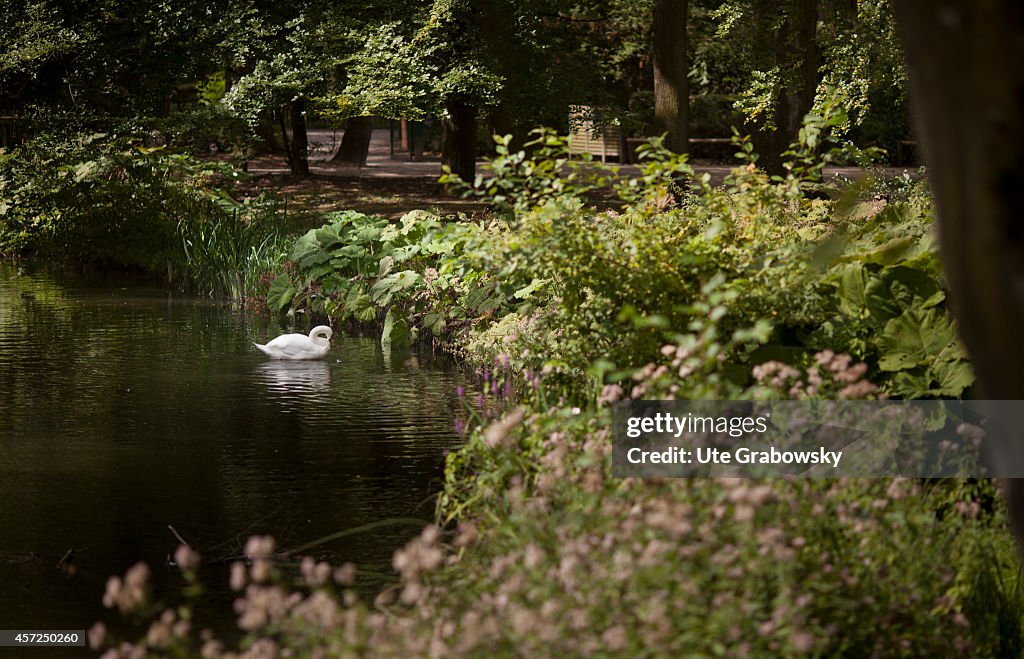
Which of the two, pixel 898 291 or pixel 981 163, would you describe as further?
pixel 898 291

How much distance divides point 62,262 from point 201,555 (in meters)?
13.7

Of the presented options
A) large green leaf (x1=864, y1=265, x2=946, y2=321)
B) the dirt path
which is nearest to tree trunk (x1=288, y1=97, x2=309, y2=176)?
the dirt path

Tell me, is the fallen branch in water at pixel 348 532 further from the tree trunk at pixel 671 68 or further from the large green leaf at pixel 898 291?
the tree trunk at pixel 671 68

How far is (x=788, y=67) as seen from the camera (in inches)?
704

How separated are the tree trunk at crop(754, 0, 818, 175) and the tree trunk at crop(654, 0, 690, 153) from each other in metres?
1.17

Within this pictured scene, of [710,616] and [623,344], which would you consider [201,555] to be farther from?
[710,616]

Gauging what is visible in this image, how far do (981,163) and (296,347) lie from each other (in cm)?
976

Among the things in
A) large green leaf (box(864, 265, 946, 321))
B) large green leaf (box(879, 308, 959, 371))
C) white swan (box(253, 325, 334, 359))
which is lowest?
white swan (box(253, 325, 334, 359))

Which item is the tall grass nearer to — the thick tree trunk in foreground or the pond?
the pond

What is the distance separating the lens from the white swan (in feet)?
38.7

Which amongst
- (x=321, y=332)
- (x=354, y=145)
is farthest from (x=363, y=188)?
(x=321, y=332)

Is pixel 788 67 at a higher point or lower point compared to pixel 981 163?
higher

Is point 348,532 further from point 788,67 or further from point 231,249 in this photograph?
point 788,67

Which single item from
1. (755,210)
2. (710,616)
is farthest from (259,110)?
(710,616)
